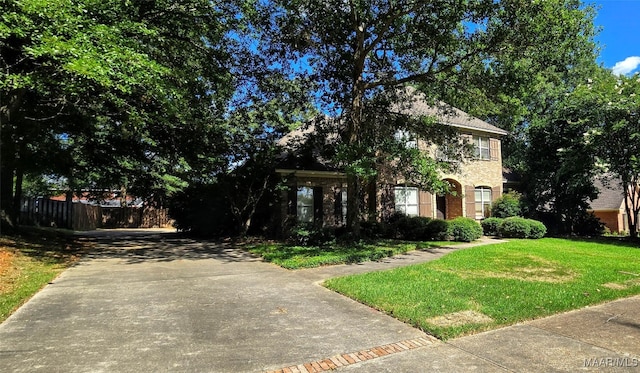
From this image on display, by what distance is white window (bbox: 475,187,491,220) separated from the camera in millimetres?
22828

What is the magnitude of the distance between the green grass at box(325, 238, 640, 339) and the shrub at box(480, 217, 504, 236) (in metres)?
7.09

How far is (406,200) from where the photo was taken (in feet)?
68.9

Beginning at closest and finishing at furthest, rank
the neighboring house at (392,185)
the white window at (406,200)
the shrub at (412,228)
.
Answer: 1. the shrub at (412,228)
2. the neighboring house at (392,185)
3. the white window at (406,200)

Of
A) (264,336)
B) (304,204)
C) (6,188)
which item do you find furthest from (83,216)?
(264,336)

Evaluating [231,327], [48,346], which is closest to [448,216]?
[231,327]

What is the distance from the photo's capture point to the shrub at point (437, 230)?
1695 centimetres

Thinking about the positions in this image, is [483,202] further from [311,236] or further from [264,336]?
[264,336]

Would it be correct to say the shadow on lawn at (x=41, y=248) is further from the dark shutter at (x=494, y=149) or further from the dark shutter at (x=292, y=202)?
the dark shutter at (x=494, y=149)

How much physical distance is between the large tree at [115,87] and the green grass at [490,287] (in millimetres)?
6674

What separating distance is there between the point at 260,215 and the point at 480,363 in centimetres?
1566

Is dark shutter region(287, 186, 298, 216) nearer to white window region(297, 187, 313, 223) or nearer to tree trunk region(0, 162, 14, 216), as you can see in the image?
white window region(297, 187, 313, 223)

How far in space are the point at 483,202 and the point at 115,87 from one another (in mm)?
19847

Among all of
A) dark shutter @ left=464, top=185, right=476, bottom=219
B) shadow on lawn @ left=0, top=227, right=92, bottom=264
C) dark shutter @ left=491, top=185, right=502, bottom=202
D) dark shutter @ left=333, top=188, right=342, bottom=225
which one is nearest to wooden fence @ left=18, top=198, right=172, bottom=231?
shadow on lawn @ left=0, top=227, right=92, bottom=264

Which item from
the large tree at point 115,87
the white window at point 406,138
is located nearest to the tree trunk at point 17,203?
the large tree at point 115,87
